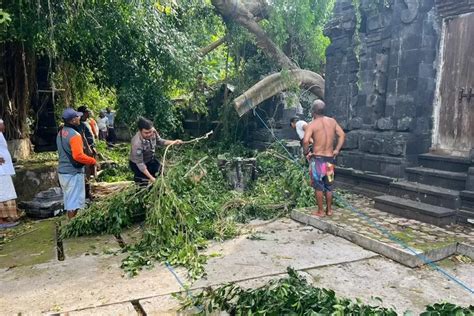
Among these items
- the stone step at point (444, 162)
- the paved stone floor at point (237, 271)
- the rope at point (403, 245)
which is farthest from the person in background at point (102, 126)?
the stone step at point (444, 162)

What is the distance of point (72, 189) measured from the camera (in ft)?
19.8

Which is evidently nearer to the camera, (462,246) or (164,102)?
(462,246)

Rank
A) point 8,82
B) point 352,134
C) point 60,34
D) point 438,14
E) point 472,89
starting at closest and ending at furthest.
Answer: point 472,89
point 438,14
point 60,34
point 352,134
point 8,82

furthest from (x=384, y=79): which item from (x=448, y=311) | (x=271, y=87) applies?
(x=448, y=311)

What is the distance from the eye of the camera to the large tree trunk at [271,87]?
9.79m

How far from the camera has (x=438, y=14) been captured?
6605mm

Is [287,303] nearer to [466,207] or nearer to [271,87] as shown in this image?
[466,207]

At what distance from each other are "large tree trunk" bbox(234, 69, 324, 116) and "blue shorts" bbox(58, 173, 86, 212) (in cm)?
476

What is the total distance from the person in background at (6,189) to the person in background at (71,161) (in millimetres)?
1079

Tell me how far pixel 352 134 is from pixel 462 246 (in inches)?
143

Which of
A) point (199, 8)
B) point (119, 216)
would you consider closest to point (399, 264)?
point (119, 216)

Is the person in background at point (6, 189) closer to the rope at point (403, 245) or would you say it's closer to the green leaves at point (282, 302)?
the green leaves at point (282, 302)

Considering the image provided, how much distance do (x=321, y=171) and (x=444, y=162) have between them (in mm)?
2178

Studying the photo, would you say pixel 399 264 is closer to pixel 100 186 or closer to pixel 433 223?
pixel 433 223
